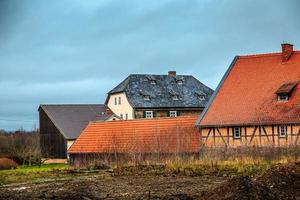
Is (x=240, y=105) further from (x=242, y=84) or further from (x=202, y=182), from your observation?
(x=202, y=182)

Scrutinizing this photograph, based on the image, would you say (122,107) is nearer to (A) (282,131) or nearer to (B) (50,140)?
Result: (B) (50,140)

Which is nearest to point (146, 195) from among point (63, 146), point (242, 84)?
point (242, 84)

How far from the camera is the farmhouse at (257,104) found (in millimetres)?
36125

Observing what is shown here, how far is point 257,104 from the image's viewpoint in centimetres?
3850

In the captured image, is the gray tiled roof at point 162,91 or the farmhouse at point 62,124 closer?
the farmhouse at point 62,124

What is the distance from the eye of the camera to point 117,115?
64000mm

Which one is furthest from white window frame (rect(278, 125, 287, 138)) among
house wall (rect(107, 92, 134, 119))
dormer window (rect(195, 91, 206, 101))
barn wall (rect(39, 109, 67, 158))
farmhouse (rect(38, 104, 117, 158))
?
dormer window (rect(195, 91, 206, 101))

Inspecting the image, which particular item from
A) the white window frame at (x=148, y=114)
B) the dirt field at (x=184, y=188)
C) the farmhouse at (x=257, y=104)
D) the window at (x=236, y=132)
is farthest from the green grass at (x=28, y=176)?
the white window frame at (x=148, y=114)

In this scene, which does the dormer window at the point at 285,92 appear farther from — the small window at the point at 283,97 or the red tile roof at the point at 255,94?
the red tile roof at the point at 255,94

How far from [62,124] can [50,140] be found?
2.32m

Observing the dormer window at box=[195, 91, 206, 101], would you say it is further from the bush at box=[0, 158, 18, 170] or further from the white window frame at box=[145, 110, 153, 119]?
the bush at box=[0, 158, 18, 170]

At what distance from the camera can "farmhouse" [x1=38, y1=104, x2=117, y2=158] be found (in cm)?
5663

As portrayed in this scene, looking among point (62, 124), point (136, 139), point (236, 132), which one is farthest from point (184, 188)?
point (62, 124)

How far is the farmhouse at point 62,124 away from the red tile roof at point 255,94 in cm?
1993
